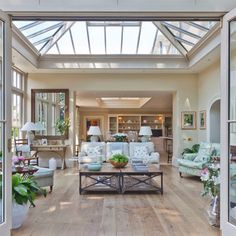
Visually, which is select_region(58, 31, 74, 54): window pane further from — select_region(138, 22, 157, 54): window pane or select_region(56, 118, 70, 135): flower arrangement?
select_region(56, 118, 70, 135): flower arrangement

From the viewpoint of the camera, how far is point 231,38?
316 cm

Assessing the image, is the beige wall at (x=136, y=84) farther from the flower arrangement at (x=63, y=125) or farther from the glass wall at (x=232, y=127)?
the glass wall at (x=232, y=127)

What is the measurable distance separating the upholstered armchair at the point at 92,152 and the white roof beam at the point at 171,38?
3729mm

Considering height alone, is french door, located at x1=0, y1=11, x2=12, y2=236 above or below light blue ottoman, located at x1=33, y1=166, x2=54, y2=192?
above

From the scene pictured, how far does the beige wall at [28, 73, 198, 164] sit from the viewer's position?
10500 millimetres

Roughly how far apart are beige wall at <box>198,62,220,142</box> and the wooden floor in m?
3.51

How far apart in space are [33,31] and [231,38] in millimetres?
6074

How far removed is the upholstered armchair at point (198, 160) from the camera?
25.0 feet

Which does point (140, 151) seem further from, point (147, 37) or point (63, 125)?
point (147, 37)

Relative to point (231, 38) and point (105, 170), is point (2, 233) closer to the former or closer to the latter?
point (231, 38)

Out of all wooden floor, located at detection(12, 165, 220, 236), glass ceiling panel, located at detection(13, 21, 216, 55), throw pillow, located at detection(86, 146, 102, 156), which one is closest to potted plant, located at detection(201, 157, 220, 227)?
wooden floor, located at detection(12, 165, 220, 236)

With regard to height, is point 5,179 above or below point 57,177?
above
